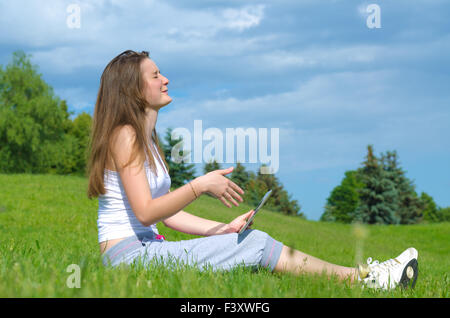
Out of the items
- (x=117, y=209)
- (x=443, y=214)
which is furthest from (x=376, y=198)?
(x=443, y=214)

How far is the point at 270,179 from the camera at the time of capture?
46.8 meters

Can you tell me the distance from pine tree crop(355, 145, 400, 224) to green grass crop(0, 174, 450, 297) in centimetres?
1898

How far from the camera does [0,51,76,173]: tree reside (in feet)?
138

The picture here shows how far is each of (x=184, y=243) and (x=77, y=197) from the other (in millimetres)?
11521

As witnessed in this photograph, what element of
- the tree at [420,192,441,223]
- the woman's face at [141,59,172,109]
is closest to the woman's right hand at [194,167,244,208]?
the woman's face at [141,59,172,109]

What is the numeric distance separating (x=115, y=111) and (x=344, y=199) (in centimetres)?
6481

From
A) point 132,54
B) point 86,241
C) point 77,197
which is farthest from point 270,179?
point 132,54

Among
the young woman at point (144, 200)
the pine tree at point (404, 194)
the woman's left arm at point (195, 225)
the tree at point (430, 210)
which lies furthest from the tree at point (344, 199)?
the young woman at point (144, 200)

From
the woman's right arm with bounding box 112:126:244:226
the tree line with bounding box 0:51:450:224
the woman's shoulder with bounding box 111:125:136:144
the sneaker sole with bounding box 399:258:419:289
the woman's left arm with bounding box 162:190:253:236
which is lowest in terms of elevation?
the sneaker sole with bounding box 399:258:419:289

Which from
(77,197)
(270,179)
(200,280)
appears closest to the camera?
(200,280)

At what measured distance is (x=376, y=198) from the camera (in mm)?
41656

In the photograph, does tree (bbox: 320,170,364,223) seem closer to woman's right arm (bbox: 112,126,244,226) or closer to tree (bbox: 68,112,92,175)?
tree (bbox: 68,112,92,175)
